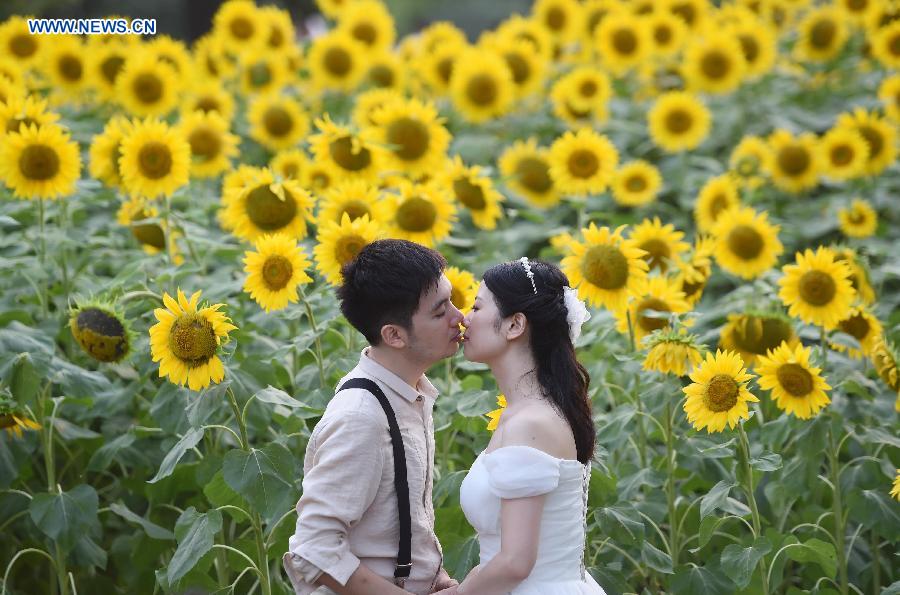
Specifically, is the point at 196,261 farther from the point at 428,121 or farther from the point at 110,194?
the point at 428,121

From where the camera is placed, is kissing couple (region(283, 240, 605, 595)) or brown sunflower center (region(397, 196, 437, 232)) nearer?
kissing couple (region(283, 240, 605, 595))

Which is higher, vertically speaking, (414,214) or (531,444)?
(414,214)

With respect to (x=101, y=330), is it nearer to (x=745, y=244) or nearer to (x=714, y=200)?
(x=745, y=244)

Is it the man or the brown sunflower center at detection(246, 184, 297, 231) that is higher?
the brown sunflower center at detection(246, 184, 297, 231)

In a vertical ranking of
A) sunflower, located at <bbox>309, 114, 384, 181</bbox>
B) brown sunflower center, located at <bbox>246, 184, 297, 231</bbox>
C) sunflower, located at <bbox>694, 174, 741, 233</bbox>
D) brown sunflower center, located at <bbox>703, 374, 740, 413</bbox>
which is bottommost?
brown sunflower center, located at <bbox>703, 374, 740, 413</bbox>

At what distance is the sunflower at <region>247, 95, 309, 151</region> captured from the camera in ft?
18.8

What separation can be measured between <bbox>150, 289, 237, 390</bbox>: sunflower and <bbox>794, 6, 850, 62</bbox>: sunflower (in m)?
4.83

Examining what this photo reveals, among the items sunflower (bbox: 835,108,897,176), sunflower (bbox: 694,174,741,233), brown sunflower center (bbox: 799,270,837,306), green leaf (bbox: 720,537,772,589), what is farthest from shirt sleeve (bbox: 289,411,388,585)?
sunflower (bbox: 835,108,897,176)

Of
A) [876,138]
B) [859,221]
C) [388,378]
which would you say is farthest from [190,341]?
[876,138]

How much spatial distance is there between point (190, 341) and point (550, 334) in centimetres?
90

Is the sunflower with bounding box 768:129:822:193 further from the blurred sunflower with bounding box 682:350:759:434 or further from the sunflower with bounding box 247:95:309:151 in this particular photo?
the blurred sunflower with bounding box 682:350:759:434

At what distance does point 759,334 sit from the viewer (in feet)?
12.6

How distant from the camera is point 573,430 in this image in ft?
9.03

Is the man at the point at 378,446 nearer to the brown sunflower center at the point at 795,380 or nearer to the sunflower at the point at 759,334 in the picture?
the brown sunflower center at the point at 795,380
